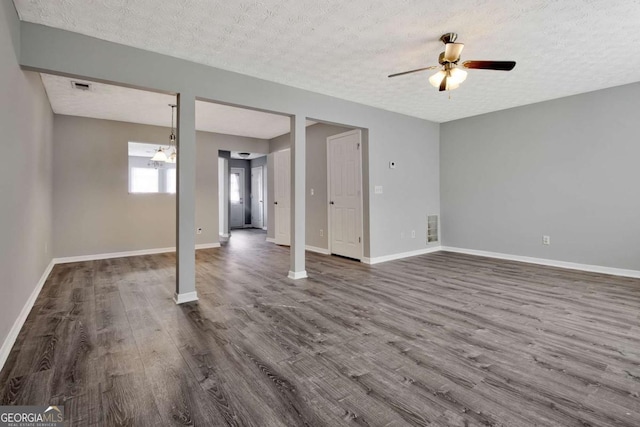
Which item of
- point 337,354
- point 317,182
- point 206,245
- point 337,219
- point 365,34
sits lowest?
point 337,354

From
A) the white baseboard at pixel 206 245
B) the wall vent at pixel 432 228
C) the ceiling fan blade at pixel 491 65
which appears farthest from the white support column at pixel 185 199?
the wall vent at pixel 432 228

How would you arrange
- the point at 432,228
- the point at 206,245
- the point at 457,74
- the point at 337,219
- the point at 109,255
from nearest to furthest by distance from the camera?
the point at 457,74 → the point at 109,255 → the point at 337,219 → the point at 432,228 → the point at 206,245

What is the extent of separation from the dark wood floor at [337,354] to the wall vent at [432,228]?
225cm

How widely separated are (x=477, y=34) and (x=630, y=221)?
3429mm

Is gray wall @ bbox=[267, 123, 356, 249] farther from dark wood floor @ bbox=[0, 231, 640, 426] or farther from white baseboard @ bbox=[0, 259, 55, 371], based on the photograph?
white baseboard @ bbox=[0, 259, 55, 371]

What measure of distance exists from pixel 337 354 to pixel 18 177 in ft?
9.81

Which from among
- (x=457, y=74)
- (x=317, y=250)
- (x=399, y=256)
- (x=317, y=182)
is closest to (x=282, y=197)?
(x=317, y=182)

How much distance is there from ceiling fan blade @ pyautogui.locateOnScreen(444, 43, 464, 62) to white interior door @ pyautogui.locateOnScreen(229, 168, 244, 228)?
31.1ft

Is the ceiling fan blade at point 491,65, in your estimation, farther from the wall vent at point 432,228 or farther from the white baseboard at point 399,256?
the wall vent at point 432,228

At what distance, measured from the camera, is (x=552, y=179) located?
4.76 m

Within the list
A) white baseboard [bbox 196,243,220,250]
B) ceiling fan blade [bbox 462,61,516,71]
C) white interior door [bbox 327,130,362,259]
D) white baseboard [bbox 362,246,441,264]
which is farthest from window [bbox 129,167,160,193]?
ceiling fan blade [bbox 462,61,516,71]

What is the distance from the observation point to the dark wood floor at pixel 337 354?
1.55m

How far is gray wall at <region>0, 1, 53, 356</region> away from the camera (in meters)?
2.10

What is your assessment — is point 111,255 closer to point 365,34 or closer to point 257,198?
point 365,34
